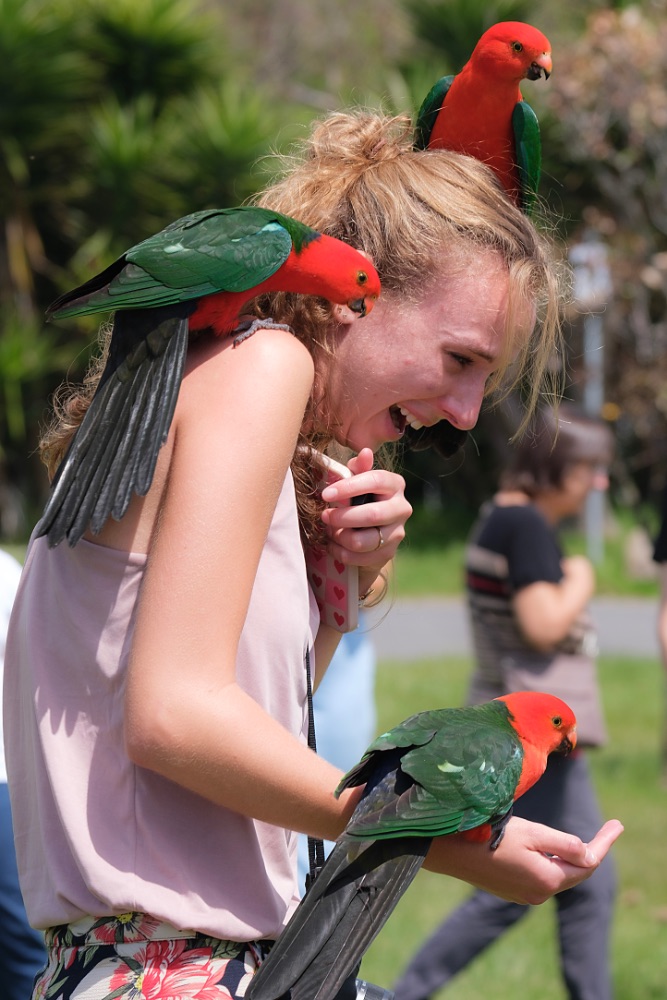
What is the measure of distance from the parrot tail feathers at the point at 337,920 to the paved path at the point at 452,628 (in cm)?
692

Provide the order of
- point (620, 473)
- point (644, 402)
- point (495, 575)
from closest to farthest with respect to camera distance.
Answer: point (495, 575) → point (644, 402) → point (620, 473)

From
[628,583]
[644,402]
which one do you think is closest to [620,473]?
[644,402]

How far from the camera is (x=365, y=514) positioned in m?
1.62

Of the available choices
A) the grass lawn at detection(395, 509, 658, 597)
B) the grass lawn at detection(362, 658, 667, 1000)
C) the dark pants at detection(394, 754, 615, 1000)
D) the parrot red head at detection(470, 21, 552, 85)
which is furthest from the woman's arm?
the grass lawn at detection(395, 509, 658, 597)

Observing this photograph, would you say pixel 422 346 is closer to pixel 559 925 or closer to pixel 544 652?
pixel 544 652

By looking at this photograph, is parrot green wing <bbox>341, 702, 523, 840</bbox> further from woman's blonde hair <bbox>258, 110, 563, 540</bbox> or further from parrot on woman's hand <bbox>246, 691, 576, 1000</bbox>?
woman's blonde hair <bbox>258, 110, 563, 540</bbox>

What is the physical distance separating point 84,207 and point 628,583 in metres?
7.26

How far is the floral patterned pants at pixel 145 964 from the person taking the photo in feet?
4.42

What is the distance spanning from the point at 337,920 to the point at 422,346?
0.81m

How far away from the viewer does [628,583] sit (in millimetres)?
10938

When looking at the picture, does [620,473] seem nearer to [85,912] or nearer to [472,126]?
[472,126]

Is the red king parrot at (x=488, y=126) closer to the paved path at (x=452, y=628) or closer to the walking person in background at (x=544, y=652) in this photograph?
the walking person in background at (x=544, y=652)

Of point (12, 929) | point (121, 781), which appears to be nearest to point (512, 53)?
point (121, 781)

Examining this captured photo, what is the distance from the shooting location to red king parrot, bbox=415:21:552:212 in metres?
2.03
